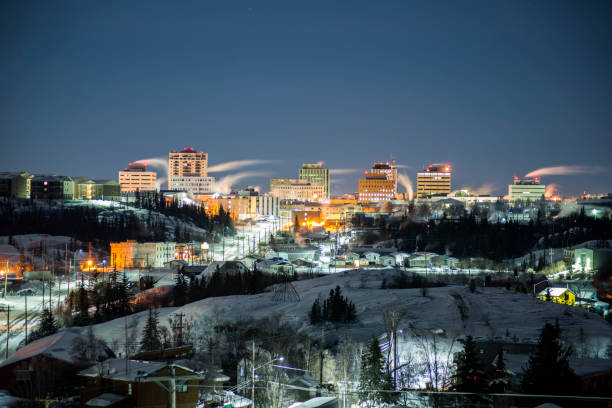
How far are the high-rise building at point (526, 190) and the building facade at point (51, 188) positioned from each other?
81.6 meters

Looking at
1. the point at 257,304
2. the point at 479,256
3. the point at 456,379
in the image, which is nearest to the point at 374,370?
the point at 456,379

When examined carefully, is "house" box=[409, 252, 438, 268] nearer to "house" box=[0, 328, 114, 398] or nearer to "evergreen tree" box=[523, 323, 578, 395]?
"house" box=[0, 328, 114, 398]

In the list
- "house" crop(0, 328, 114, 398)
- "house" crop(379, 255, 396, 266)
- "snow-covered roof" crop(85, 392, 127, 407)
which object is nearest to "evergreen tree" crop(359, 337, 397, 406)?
"snow-covered roof" crop(85, 392, 127, 407)

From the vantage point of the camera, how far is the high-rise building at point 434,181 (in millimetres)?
146125

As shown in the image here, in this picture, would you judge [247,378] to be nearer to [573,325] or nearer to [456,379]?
[456,379]

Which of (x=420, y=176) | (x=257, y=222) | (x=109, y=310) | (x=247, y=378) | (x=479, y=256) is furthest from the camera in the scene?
(x=420, y=176)

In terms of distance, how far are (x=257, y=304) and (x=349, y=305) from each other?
4720mm

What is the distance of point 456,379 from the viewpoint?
56.9 ft

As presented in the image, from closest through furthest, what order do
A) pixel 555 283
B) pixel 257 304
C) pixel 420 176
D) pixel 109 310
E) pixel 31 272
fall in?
1. pixel 257 304
2. pixel 109 310
3. pixel 555 283
4. pixel 31 272
5. pixel 420 176

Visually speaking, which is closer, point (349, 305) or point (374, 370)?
point (374, 370)

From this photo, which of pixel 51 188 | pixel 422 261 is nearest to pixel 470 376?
pixel 422 261

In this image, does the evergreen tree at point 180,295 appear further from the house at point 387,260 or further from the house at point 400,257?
the house at point 400,257

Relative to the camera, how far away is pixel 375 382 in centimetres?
1652

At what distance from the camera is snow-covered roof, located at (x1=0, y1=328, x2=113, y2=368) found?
19.0 metres
